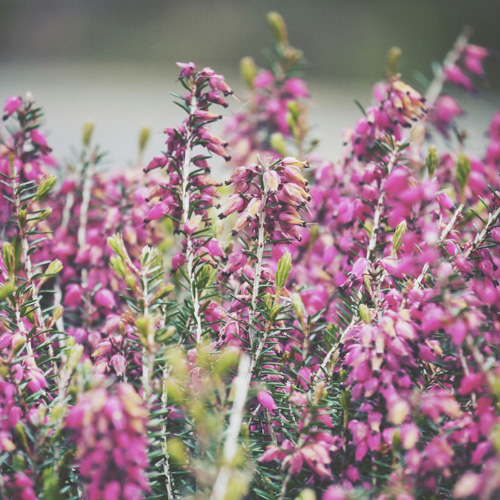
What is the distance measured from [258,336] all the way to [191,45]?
31.7 ft

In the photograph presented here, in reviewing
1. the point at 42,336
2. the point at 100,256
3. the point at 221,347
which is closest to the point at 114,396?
the point at 221,347

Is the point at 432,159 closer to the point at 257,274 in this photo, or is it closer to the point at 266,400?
the point at 257,274

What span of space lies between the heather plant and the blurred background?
622cm

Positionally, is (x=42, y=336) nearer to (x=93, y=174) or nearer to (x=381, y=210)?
(x=93, y=174)

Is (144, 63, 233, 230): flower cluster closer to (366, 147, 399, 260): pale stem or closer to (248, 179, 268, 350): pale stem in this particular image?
(248, 179, 268, 350): pale stem

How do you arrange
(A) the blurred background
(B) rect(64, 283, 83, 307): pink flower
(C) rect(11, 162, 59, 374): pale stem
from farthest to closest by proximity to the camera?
1. (A) the blurred background
2. (B) rect(64, 283, 83, 307): pink flower
3. (C) rect(11, 162, 59, 374): pale stem

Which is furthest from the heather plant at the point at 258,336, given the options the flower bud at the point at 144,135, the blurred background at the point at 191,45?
the blurred background at the point at 191,45

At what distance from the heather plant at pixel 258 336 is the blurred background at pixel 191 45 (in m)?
6.22

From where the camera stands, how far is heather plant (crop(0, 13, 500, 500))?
3.92 feet

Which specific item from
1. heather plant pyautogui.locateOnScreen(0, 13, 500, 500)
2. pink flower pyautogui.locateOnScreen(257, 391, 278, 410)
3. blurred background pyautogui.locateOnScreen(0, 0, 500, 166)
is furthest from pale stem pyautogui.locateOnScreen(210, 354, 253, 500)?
blurred background pyautogui.locateOnScreen(0, 0, 500, 166)

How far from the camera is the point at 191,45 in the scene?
34.1 feet

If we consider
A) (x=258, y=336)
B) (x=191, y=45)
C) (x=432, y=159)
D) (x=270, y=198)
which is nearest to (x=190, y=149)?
(x=270, y=198)

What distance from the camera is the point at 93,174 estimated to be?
223cm

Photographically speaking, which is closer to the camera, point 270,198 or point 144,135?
point 270,198
